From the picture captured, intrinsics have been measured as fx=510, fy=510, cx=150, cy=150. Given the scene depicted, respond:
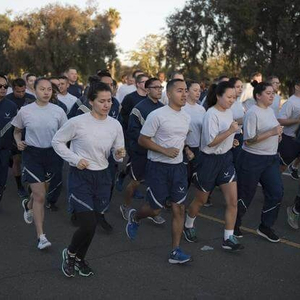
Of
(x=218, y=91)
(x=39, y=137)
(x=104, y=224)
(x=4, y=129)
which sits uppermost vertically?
(x=218, y=91)

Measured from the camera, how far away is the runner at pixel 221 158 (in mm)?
5359

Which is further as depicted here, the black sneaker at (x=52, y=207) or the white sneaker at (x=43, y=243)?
the black sneaker at (x=52, y=207)

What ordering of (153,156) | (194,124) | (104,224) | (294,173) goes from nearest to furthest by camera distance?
(153,156) → (104,224) → (194,124) → (294,173)

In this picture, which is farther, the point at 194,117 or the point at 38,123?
the point at 194,117

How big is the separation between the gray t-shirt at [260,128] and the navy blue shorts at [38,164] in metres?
2.20

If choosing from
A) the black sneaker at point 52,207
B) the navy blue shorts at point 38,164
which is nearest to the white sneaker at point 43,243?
the navy blue shorts at point 38,164

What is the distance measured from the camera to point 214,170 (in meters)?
5.45

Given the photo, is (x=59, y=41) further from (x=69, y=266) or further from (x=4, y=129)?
(x=69, y=266)

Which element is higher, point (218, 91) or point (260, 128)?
point (218, 91)

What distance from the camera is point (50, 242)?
5.70 m

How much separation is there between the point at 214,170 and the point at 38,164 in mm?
1947

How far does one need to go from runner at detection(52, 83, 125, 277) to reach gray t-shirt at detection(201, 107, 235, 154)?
3.39ft

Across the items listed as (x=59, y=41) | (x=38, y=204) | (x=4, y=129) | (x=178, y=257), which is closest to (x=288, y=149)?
(x=178, y=257)

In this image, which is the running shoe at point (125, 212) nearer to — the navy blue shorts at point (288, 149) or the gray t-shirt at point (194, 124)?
the gray t-shirt at point (194, 124)
